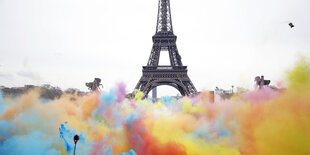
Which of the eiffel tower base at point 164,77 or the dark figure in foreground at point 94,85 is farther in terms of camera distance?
the eiffel tower base at point 164,77

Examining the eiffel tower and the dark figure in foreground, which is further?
the eiffel tower

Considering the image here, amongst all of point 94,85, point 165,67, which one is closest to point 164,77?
point 165,67

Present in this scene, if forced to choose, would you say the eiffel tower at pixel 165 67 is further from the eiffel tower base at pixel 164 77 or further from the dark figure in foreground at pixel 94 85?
the dark figure in foreground at pixel 94 85

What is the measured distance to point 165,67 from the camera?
40219 millimetres

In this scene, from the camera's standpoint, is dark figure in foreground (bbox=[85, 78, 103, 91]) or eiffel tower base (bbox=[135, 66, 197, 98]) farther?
eiffel tower base (bbox=[135, 66, 197, 98])

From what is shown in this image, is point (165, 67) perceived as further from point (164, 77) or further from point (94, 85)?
point (94, 85)

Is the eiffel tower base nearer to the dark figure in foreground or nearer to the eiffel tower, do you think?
the eiffel tower

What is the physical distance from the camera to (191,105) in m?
21.4

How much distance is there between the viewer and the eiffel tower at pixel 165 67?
38500mm

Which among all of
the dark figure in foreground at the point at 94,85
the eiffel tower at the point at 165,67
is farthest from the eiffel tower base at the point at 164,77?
the dark figure in foreground at the point at 94,85

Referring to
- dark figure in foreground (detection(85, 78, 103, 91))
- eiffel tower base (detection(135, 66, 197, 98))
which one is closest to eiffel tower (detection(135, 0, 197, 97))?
eiffel tower base (detection(135, 66, 197, 98))

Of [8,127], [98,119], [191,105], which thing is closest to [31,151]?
[8,127]

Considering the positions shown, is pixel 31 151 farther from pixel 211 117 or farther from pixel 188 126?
pixel 211 117

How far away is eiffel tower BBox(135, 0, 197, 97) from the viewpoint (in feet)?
126
